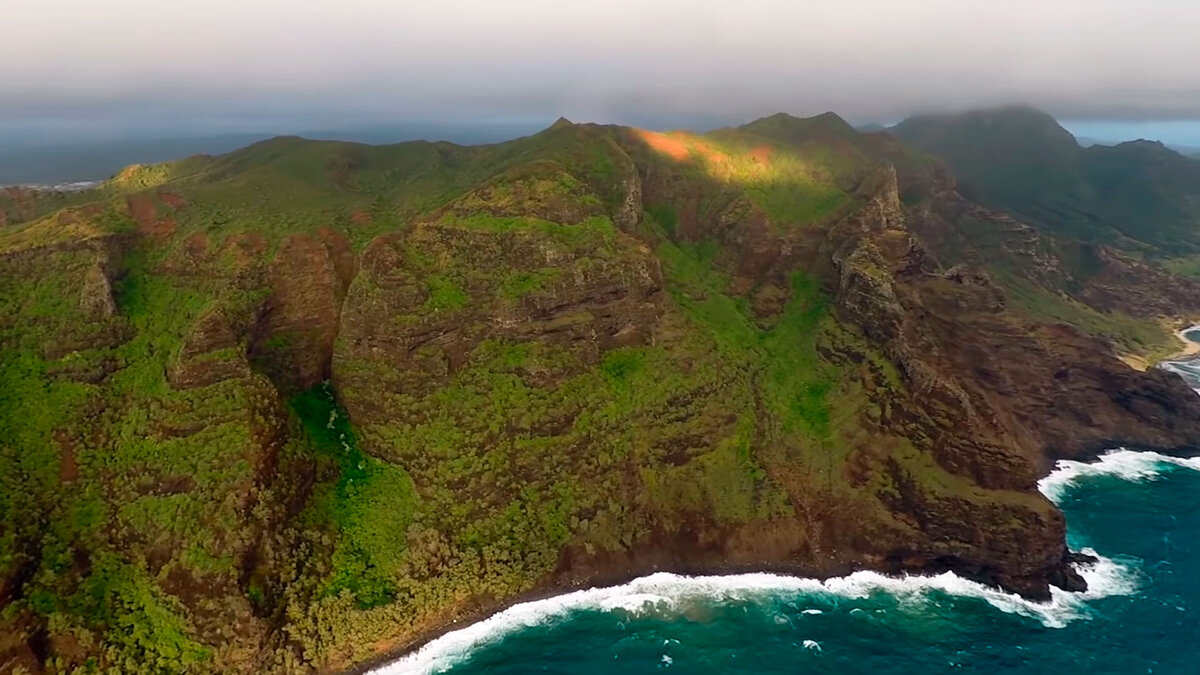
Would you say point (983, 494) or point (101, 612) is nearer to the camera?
point (101, 612)

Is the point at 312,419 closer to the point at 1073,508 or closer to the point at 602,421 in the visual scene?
the point at 602,421

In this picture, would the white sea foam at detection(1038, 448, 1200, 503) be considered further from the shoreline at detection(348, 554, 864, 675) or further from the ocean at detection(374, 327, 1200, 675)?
the shoreline at detection(348, 554, 864, 675)

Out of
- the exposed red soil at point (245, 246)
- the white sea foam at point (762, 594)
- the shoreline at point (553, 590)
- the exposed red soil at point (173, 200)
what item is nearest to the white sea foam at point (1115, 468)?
the white sea foam at point (762, 594)

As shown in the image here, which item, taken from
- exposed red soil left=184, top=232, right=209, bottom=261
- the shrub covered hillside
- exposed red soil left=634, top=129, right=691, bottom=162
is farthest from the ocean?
exposed red soil left=634, top=129, right=691, bottom=162

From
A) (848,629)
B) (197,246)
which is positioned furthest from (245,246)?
(848,629)

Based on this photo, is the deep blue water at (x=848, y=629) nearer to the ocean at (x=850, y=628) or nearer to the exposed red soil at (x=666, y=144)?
the ocean at (x=850, y=628)

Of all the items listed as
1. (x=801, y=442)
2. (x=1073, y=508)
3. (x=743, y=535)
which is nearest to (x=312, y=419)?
(x=743, y=535)

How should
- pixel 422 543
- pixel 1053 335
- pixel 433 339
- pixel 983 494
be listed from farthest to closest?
pixel 1053 335 → pixel 433 339 → pixel 983 494 → pixel 422 543
